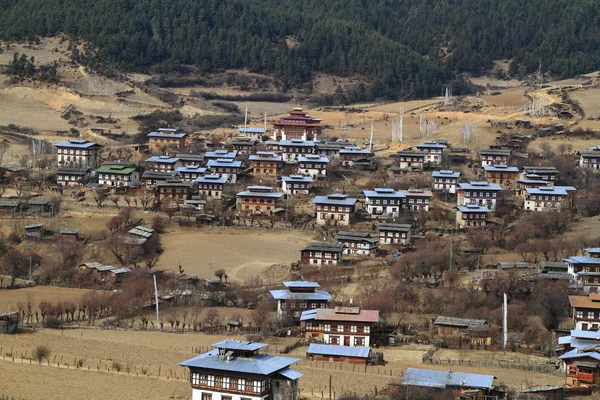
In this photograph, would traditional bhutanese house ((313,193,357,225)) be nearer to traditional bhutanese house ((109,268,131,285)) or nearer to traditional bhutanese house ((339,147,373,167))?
traditional bhutanese house ((339,147,373,167))

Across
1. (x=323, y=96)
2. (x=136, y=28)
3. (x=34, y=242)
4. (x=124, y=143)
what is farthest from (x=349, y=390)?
(x=136, y=28)

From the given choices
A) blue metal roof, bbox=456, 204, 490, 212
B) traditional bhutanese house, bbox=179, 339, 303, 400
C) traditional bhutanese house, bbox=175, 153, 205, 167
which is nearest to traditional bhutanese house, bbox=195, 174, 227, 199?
traditional bhutanese house, bbox=175, 153, 205, 167

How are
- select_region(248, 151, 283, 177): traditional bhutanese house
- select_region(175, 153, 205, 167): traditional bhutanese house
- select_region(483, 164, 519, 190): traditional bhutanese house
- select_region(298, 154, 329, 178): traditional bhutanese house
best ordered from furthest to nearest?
select_region(175, 153, 205, 167): traditional bhutanese house < select_region(248, 151, 283, 177): traditional bhutanese house < select_region(298, 154, 329, 178): traditional bhutanese house < select_region(483, 164, 519, 190): traditional bhutanese house

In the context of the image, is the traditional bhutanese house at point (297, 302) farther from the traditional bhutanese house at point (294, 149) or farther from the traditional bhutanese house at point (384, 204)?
the traditional bhutanese house at point (294, 149)

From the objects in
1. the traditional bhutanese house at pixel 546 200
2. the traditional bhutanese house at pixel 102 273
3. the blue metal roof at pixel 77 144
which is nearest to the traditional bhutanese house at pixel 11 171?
the blue metal roof at pixel 77 144

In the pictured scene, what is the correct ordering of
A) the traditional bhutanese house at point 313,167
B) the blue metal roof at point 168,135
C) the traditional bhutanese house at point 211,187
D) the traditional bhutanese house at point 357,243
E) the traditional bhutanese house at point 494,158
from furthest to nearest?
the blue metal roof at point 168,135 → the traditional bhutanese house at point 494,158 → the traditional bhutanese house at point 313,167 → the traditional bhutanese house at point 211,187 → the traditional bhutanese house at point 357,243

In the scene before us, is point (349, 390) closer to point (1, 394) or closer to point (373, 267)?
point (1, 394)

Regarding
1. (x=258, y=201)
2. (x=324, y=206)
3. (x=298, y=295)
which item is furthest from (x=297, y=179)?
(x=298, y=295)

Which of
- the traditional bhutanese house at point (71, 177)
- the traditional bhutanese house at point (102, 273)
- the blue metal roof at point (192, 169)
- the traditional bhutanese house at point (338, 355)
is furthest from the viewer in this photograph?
the blue metal roof at point (192, 169)
